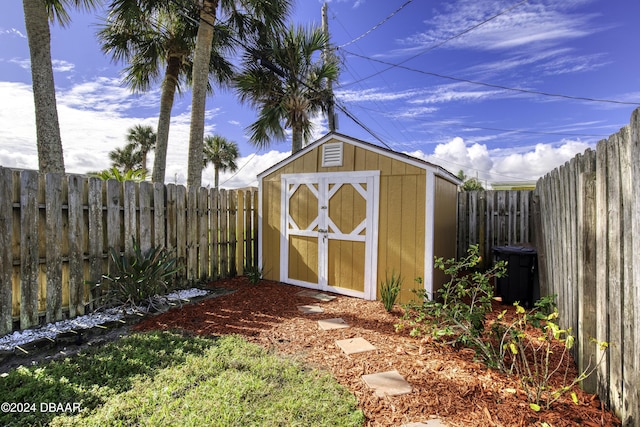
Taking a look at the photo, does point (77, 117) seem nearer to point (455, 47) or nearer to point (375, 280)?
point (375, 280)

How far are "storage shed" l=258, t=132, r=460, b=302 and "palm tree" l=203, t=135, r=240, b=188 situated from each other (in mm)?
18768

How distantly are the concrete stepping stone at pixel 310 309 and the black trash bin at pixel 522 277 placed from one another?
2.86 m

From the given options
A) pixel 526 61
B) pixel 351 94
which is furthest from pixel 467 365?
pixel 351 94

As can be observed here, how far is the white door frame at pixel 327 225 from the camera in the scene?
477cm

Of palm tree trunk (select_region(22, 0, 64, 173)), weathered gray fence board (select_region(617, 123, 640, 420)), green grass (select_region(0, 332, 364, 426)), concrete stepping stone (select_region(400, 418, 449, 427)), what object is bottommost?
concrete stepping stone (select_region(400, 418, 449, 427))

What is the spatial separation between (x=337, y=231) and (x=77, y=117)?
Answer: 6996mm

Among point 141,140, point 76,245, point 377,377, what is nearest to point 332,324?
point 377,377

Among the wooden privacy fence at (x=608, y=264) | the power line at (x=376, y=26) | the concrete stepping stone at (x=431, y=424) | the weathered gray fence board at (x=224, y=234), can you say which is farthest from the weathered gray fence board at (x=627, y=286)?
the power line at (x=376, y=26)

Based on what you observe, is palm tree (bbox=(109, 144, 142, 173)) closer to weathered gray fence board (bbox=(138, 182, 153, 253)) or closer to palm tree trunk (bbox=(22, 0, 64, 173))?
palm tree trunk (bbox=(22, 0, 64, 173))

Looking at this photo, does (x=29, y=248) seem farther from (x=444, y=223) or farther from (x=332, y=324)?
(x=444, y=223)

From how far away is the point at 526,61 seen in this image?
8.08 m

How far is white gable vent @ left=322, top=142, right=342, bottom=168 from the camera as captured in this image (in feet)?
16.7

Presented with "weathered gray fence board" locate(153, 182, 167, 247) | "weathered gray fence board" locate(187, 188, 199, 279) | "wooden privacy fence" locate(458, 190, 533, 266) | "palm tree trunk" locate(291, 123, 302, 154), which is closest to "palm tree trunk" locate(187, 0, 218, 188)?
"weathered gray fence board" locate(187, 188, 199, 279)

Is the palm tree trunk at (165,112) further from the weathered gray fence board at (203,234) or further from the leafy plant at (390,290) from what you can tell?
the leafy plant at (390,290)
